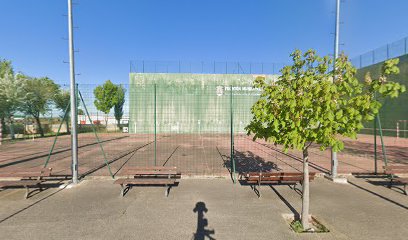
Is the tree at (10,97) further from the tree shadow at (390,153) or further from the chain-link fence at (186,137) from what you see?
the tree shadow at (390,153)

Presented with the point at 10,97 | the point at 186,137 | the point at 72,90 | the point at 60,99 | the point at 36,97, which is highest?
the point at 60,99

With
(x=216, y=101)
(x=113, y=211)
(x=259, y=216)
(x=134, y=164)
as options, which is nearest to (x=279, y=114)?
(x=259, y=216)

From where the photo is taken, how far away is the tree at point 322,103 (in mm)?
3201

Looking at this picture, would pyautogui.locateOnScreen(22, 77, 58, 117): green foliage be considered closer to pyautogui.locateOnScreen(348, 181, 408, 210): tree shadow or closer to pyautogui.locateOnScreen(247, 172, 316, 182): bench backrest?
pyautogui.locateOnScreen(247, 172, 316, 182): bench backrest

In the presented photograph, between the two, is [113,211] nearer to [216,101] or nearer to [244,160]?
[244,160]

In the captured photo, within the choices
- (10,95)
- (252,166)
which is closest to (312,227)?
(252,166)

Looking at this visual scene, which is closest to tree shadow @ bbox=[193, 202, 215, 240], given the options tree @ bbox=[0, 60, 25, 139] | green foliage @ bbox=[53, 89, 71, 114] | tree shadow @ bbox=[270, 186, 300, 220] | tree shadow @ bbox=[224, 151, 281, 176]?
tree shadow @ bbox=[270, 186, 300, 220]

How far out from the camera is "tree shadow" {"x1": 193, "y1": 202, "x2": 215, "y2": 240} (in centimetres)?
376

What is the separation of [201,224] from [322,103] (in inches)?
131

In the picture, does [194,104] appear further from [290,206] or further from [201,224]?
[201,224]

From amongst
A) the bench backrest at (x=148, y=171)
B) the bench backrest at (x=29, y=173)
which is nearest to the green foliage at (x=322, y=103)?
the bench backrest at (x=148, y=171)

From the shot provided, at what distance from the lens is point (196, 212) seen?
15.4 ft

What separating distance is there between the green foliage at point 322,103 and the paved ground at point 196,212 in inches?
76.8

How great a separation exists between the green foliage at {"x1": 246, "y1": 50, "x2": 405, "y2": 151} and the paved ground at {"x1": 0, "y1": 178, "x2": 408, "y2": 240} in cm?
195
